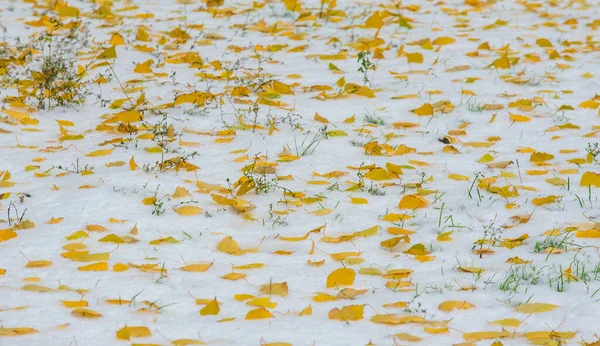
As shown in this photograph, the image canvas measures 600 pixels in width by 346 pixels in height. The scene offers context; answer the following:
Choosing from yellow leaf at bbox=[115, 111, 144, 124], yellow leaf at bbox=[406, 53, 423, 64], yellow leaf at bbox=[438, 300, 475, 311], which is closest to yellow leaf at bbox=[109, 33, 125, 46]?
yellow leaf at bbox=[115, 111, 144, 124]

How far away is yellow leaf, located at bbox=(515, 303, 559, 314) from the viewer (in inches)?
104

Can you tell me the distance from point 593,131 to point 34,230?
313 centimetres

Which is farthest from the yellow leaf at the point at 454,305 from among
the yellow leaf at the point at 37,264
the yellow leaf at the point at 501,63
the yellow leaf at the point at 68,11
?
the yellow leaf at the point at 68,11

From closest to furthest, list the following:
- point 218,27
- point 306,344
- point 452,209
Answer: point 306,344 → point 452,209 → point 218,27

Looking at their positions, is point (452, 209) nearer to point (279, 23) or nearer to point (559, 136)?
→ point (559, 136)

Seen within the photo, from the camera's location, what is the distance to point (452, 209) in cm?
348

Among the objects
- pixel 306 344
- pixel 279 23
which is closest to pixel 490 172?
pixel 306 344

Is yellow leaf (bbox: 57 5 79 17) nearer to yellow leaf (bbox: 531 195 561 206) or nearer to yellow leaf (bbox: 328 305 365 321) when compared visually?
yellow leaf (bbox: 531 195 561 206)

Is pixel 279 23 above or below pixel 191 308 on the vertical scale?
above

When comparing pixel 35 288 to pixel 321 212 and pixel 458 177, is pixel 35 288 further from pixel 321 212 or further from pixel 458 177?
pixel 458 177

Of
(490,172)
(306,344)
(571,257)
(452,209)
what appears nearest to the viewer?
(306,344)

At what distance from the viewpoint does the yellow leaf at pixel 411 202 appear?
3.46 m

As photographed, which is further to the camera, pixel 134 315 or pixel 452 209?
pixel 452 209

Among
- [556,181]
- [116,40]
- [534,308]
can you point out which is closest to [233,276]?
[534,308]
